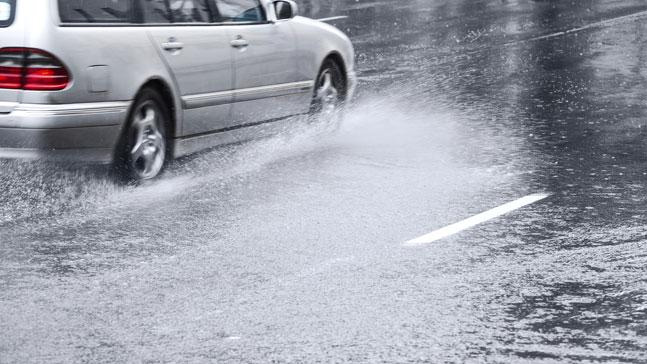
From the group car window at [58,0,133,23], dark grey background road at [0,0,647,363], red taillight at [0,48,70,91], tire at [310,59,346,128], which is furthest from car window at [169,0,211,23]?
tire at [310,59,346,128]

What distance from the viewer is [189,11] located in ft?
32.5

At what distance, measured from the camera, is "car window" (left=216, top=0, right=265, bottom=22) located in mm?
10320

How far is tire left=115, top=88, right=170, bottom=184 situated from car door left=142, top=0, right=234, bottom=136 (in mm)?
236

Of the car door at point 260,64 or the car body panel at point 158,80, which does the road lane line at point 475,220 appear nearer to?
the car body panel at point 158,80

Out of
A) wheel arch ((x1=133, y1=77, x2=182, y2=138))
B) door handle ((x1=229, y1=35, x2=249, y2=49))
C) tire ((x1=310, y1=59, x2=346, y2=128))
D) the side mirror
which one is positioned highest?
the side mirror

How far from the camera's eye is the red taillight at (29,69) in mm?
8516

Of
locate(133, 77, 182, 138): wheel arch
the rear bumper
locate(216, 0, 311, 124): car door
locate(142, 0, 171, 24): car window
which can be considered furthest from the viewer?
locate(216, 0, 311, 124): car door

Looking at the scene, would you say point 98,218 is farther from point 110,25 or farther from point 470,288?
point 470,288

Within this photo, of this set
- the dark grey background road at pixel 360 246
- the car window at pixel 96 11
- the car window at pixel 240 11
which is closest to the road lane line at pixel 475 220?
the dark grey background road at pixel 360 246

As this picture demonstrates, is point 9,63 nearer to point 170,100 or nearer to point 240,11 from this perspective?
point 170,100

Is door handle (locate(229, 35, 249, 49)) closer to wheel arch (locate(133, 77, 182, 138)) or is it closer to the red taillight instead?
wheel arch (locate(133, 77, 182, 138))

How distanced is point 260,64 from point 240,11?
43cm

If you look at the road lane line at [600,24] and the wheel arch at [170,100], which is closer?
the wheel arch at [170,100]

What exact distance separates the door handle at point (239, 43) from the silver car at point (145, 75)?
0.4 inches
